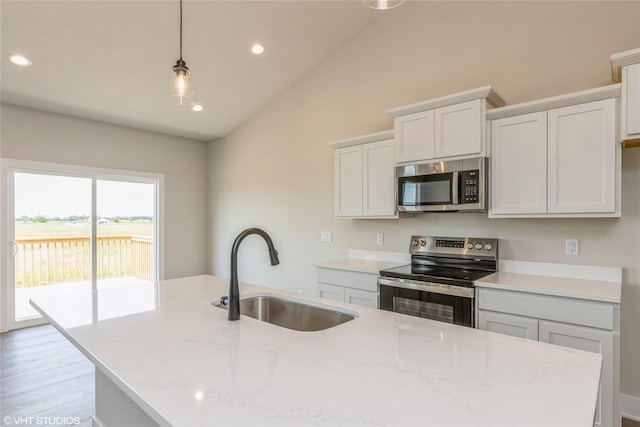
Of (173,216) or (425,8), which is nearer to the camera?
(425,8)

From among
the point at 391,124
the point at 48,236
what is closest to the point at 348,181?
the point at 391,124

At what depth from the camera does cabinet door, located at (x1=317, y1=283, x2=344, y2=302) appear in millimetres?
3184

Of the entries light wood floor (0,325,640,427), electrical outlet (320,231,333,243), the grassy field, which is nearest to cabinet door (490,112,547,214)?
light wood floor (0,325,640,427)

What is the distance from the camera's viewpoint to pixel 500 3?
2.83 m

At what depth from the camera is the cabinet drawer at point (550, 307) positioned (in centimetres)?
192

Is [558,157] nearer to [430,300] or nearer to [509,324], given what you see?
[509,324]

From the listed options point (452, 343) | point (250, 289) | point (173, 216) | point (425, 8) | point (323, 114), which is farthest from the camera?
point (173, 216)

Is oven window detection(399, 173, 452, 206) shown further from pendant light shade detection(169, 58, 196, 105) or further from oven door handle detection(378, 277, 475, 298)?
pendant light shade detection(169, 58, 196, 105)

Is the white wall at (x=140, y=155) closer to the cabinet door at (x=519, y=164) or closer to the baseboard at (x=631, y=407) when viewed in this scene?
the cabinet door at (x=519, y=164)

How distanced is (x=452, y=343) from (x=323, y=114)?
132 inches

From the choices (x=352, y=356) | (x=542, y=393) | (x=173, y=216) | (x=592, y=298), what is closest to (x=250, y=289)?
(x=352, y=356)

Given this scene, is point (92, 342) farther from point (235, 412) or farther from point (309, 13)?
point (309, 13)
